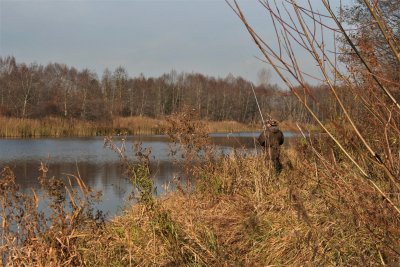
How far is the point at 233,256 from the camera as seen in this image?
11.8 feet

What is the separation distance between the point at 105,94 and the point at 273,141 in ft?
168

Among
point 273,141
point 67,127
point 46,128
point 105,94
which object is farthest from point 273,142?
point 105,94

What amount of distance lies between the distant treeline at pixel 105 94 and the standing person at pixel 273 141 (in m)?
36.5

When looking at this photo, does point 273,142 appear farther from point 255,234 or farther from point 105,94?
point 105,94

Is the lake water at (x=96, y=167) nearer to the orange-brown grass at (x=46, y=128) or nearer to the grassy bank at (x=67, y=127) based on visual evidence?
the orange-brown grass at (x=46, y=128)

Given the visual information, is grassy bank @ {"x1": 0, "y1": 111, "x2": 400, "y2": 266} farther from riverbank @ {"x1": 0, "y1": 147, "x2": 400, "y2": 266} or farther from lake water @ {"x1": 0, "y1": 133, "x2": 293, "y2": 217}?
lake water @ {"x1": 0, "y1": 133, "x2": 293, "y2": 217}

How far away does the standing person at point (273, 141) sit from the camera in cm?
723

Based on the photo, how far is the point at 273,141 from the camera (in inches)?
307

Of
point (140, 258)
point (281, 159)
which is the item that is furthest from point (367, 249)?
point (281, 159)

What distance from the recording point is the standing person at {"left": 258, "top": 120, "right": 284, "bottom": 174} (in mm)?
7229

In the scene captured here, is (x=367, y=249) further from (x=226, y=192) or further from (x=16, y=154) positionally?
(x=16, y=154)

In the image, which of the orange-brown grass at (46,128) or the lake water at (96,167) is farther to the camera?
the orange-brown grass at (46,128)

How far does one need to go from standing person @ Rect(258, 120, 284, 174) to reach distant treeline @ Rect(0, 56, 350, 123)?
3655cm


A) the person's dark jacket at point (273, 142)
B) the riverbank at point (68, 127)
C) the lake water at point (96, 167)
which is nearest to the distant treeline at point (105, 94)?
the riverbank at point (68, 127)
